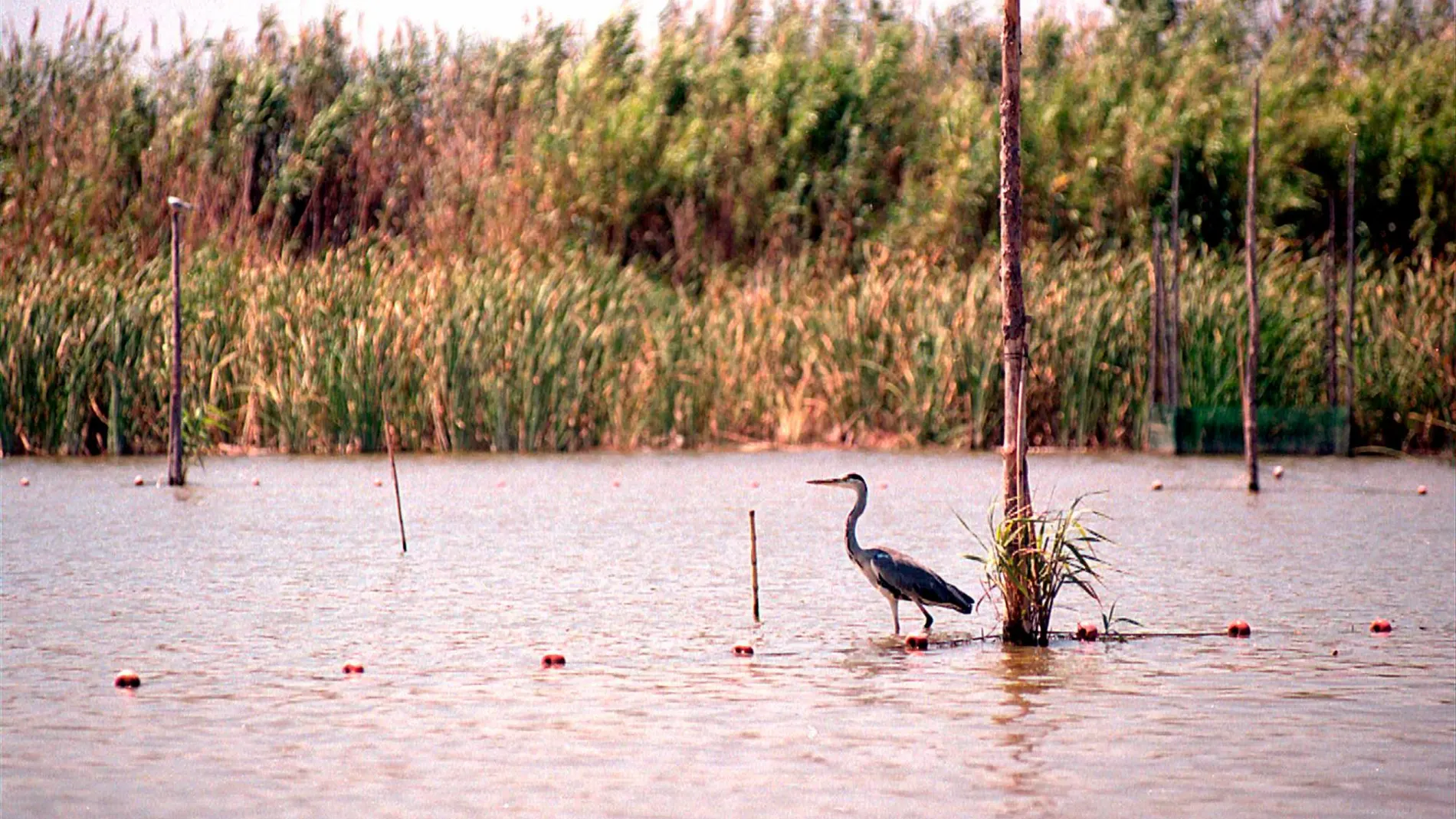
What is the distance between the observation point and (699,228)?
1388 inches

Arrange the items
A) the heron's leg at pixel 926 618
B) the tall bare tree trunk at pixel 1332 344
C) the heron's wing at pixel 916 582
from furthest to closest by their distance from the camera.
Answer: the tall bare tree trunk at pixel 1332 344, the heron's leg at pixel 926 618, the heron's wing at pixel 916 582

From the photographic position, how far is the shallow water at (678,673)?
290 inches

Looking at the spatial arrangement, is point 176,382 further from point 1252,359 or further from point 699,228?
point 699,228

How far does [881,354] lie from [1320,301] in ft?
17.7

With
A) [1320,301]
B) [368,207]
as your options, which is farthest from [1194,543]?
[368,207]

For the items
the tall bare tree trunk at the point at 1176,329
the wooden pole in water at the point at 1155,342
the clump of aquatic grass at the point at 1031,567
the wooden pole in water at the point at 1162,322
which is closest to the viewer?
the clump of aquatic grass at the point at 1031,567

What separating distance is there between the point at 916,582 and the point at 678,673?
1.59m

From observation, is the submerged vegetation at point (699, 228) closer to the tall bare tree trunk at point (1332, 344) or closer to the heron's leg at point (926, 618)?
the tall bare tree trunk at point (1332, 344)

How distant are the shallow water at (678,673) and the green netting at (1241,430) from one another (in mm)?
6869

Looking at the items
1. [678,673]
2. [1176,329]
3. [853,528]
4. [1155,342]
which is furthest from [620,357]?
[678,673]

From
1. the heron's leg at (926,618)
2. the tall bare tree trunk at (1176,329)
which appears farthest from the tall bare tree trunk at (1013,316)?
the tall bare tree trunk at (1176,329)

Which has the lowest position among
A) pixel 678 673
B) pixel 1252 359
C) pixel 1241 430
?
pixel 678 673

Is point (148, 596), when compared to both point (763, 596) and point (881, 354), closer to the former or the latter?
point (763, 596)

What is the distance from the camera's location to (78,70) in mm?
33656
